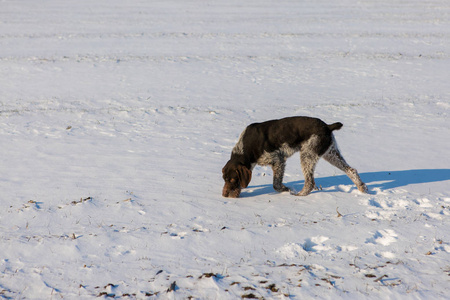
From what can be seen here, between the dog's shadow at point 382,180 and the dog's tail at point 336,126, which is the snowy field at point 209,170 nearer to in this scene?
the dog's shadow at point 382,180

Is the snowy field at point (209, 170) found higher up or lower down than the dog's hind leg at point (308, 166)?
lower down

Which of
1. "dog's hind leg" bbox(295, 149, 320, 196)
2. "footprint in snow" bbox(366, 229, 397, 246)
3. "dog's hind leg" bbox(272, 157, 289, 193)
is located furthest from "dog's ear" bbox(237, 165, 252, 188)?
"footprint in snow" bbox(366, 229, 397, 246)

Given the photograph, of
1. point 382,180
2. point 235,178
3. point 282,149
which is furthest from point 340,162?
point 235,178

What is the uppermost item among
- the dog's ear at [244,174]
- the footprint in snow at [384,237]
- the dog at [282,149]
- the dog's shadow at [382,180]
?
the dog at [282,149]

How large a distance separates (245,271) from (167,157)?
5840mm

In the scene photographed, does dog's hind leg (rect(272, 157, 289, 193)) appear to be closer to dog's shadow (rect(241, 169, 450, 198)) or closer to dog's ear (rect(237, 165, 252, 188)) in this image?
dog's shadow (rect(241, 169, 450, 198))

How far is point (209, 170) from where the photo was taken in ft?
34.9

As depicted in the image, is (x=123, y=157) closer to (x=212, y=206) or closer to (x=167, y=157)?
(x=167, y=157)

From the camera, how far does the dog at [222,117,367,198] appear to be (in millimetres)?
8633

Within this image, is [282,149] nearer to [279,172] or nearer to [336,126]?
[279,172]

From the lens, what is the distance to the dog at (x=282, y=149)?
8633mm

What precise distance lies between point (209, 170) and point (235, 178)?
181cm

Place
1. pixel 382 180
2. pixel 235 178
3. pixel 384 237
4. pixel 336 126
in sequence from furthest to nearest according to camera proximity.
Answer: pixel 382 180 → pixel 235 178 → pixel 336 126 → pixel 384 237

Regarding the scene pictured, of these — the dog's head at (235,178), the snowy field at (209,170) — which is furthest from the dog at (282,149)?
the snowy field at (209,170)
